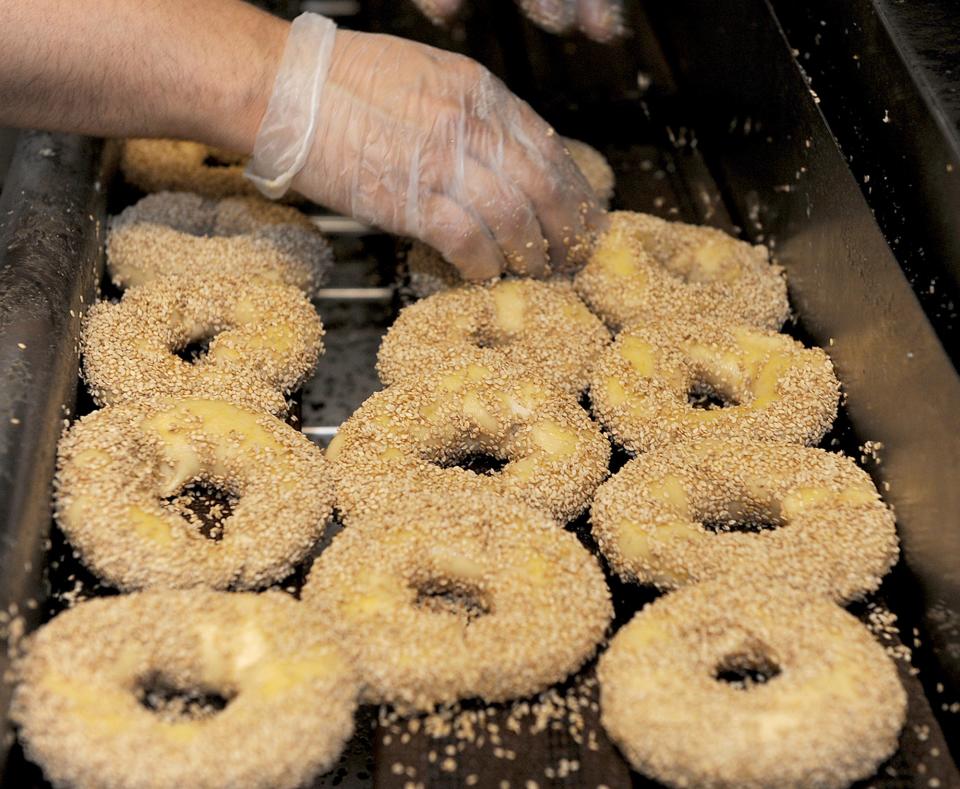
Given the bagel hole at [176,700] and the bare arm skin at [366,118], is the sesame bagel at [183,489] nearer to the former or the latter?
the bagel hole at [176,700]

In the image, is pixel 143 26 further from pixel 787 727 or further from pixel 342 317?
pixel 787 727

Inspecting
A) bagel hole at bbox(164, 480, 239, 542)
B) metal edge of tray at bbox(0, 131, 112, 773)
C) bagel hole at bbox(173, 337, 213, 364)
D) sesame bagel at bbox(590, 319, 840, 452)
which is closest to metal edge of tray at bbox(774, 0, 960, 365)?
sesame bagel at bbox(590, 319, 840, 452)

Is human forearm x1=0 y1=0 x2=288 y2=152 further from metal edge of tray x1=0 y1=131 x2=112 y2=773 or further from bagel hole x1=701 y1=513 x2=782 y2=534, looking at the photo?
bagel hole x1=701 y1=513 x2=782 y2=534

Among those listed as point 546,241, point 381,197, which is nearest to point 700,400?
point 546,241

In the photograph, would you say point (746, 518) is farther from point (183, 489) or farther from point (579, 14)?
point (579, 14)

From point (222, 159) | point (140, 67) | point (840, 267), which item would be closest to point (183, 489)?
A: point (140, 67)

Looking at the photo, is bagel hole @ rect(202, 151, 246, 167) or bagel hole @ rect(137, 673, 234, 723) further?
bagel hole @ rect(202, 151, 246, 167)
